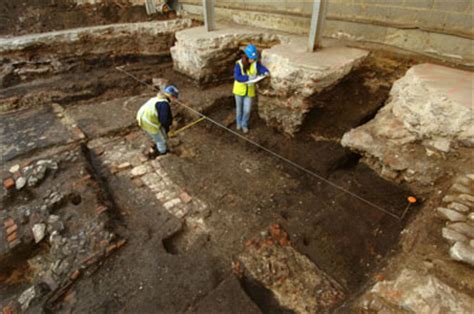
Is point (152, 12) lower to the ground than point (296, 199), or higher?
higher

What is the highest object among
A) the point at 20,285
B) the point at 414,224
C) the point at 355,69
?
the point at 355,69

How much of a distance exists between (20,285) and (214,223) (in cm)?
226

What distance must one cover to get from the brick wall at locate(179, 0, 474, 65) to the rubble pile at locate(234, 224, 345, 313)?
149 inches

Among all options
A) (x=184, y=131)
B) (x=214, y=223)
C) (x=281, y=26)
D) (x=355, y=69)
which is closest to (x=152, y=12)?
(x=281, y=26)

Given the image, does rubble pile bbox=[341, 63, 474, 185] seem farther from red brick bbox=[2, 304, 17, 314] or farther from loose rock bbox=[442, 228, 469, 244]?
red brick bbox=[2, 304, 17, 314]

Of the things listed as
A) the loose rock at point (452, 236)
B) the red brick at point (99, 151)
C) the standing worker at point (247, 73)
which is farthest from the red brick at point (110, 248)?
the loose rock at point (452, 236)

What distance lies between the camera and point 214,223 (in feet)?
11.0

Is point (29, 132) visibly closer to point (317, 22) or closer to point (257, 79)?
point (257, 79)

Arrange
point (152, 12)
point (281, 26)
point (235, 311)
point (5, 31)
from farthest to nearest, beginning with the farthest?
point (152, 12) < point (5, 31) < point (281, 26) < point (235, 311)

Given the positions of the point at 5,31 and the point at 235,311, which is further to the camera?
the point at 5,31

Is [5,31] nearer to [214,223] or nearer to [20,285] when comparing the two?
[20,285]

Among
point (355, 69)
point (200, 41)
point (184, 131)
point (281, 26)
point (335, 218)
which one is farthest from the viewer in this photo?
point (281, 26)

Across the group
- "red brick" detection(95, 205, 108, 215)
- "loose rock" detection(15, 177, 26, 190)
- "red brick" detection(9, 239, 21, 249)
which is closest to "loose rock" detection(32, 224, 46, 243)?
"red brick" detection(9, 239, 21, 249)

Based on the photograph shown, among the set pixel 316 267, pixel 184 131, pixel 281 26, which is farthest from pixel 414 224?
pixel 281 26
